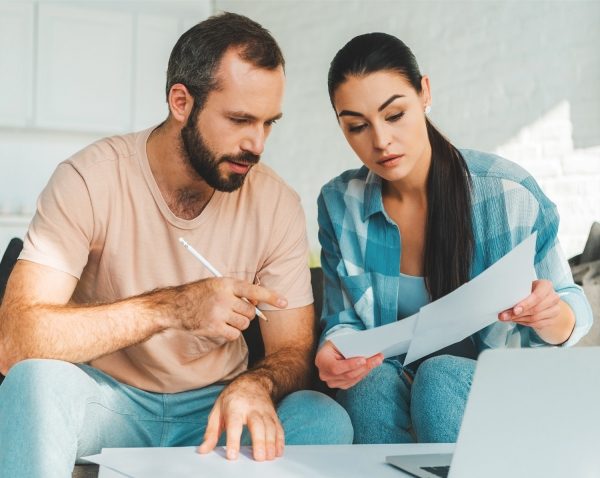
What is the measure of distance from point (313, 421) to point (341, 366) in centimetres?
11

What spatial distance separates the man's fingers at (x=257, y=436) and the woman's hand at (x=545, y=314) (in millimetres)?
431

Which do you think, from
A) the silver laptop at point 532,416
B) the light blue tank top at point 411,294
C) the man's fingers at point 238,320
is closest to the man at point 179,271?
the man's fingers at point 238,320

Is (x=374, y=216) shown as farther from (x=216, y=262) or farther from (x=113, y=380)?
(x=113, y=380)

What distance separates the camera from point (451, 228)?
1.88 metres

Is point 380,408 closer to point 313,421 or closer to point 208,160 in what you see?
point 313,421

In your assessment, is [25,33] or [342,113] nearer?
[342,113]

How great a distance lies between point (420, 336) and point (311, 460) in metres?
0.30

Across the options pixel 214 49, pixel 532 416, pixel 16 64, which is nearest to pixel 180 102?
pixel 214 49

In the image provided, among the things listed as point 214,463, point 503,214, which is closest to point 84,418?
point 214,463

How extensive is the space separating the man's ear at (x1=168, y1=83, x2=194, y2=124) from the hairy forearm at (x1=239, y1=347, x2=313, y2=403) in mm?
568

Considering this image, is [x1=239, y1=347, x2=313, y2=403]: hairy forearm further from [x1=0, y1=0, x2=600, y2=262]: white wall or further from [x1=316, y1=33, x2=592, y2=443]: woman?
[x1=0, y1=0, x2=600, y2=262]: white wall

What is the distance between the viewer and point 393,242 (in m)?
1.94

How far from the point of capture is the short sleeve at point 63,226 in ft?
5.53

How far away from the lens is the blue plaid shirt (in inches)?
71.9
